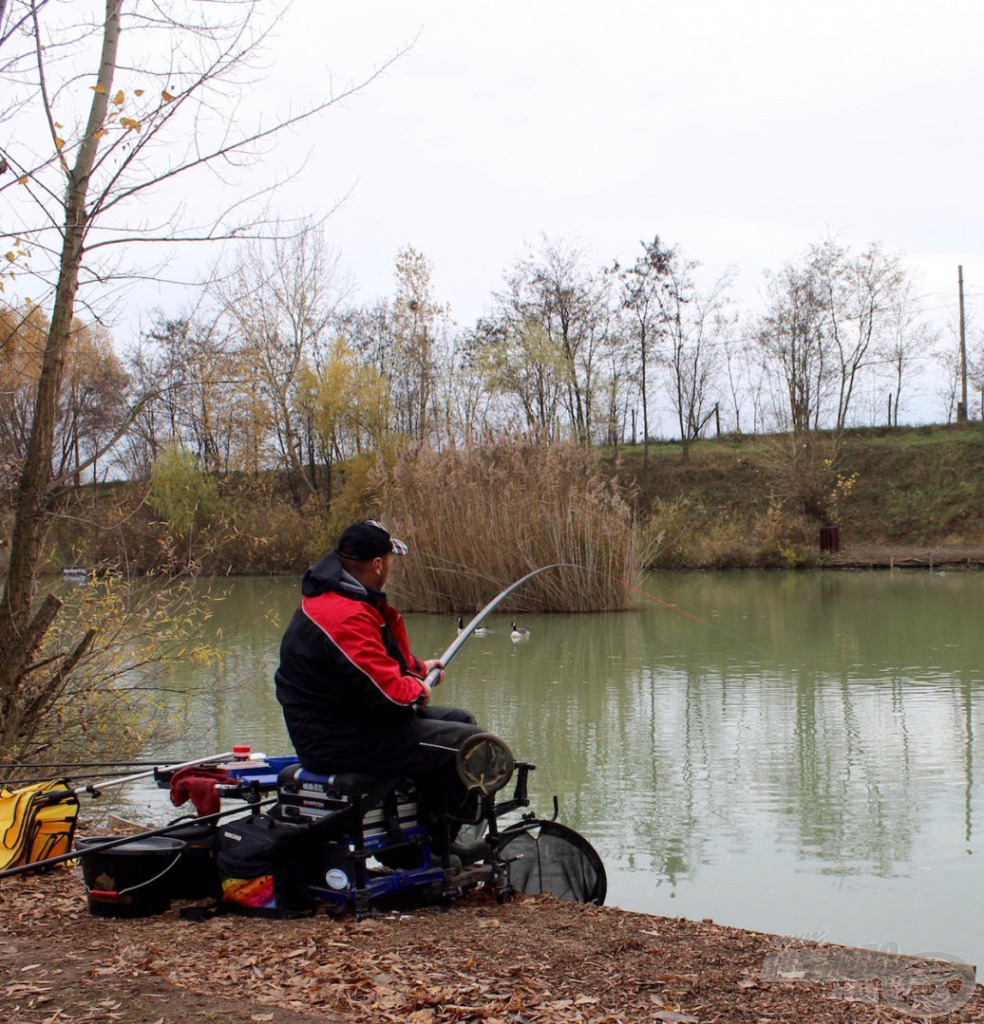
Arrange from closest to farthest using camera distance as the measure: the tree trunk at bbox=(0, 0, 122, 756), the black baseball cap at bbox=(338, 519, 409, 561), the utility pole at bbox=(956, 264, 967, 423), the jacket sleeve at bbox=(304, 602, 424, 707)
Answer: the jacket sleeve at bbox=(304, 602, 424, 707)
the black baseball cap at bbox=(338, 519, 409, 561)
the tree trunk at bbox=(0, 0, 122, 756)
the utility pole at bbox=(956, 264, 967, 423)

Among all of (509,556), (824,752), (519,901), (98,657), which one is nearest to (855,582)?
(509,556)

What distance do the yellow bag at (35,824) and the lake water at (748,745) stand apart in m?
1.88

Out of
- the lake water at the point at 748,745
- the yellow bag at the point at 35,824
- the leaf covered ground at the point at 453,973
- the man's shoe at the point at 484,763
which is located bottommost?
the lake water at the point at 748,745

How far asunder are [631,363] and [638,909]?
1299 inches

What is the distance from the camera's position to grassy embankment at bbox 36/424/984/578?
15.6m

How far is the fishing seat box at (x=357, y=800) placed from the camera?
11.9 feet

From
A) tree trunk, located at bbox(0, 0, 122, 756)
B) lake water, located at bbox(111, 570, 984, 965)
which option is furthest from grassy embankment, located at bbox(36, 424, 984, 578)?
tree trunk, located at bbox(0, 0, 122, 756)

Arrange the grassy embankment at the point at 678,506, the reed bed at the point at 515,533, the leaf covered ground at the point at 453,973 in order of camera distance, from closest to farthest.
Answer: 1. the leaf covered ground at the point at 453,973
2. the reed bed at the point at 515,533
3. the grassy embankment at the point at 678,506

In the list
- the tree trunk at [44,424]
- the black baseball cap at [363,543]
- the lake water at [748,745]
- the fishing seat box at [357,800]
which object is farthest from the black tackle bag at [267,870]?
the tree trunk at [44,424]

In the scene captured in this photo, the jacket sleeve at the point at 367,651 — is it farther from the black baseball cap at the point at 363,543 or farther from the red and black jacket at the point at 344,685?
the black baseball cap at the point at 363,543

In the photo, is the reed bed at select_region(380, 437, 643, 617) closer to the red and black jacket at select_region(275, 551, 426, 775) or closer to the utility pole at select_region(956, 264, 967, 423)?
the red and black jacket at select_region(275, 551, 426, 775)

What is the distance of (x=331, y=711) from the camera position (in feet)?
12.1

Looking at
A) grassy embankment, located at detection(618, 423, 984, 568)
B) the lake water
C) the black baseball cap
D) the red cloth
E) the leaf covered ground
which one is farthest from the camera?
grassy embankment, located at detection(618, 423, 984, 568)

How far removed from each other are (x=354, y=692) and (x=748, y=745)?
14.7 feet
